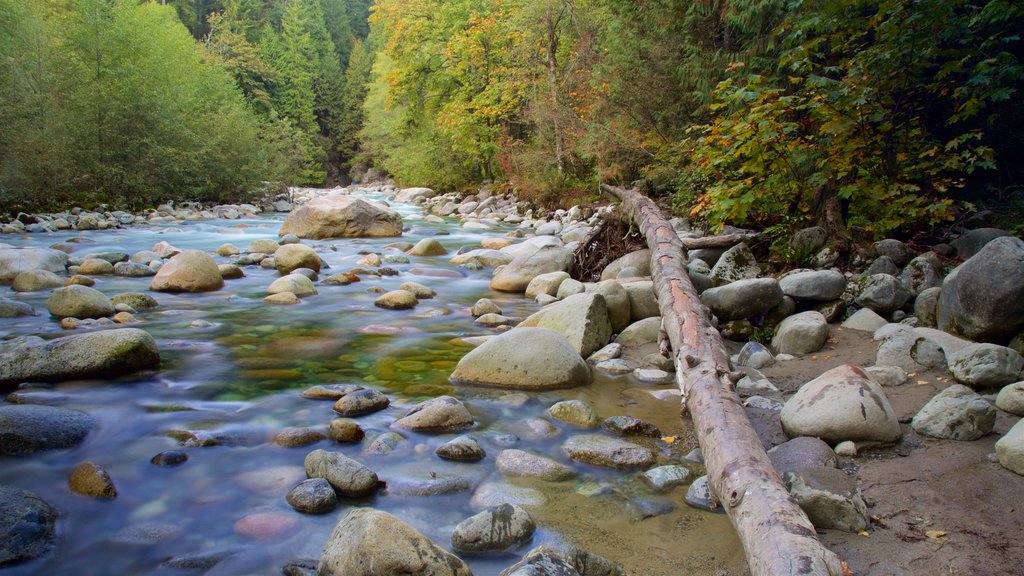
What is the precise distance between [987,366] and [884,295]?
2010 mm

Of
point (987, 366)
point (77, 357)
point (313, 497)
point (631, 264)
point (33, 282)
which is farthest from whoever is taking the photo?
point (631, 264)

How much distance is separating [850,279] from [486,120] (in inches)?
794

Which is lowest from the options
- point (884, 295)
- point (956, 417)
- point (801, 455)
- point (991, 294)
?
point (801, 455)

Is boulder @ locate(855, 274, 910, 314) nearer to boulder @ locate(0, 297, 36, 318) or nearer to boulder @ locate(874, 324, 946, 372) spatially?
boulder @ locate(874, 324, 946, 372)

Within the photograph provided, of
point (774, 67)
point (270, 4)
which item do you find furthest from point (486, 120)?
point (270, 4)

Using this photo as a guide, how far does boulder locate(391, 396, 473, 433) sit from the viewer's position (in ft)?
13.3

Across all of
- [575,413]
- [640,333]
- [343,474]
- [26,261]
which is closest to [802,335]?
[640,333]

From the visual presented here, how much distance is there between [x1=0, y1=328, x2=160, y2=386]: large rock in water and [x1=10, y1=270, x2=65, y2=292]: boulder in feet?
12.4

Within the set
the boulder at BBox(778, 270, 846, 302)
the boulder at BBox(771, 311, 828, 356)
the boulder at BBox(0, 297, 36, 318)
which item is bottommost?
the boulder at BBox(0, 297, 36, 318)

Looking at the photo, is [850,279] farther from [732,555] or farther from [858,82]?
[732,555]

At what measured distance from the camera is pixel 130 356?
489 cm

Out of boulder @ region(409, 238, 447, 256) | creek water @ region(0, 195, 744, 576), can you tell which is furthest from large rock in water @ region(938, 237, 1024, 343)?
boulder @ region(409, 238, 447, 256)

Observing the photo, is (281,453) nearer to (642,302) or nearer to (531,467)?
(531,467)

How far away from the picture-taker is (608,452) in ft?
12.0
